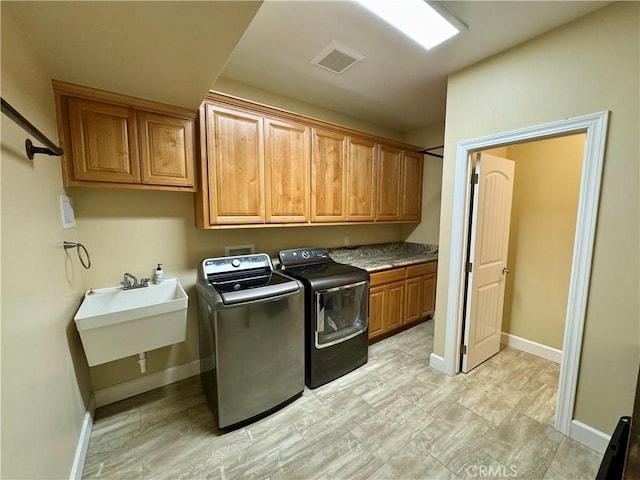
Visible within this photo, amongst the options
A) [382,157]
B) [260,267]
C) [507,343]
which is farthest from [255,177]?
[507,343]

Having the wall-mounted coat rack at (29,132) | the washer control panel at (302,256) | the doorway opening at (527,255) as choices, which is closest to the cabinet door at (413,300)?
the doorway opening at (527,255)

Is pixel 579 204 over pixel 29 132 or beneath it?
beneath

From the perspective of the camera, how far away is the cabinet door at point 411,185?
11.4 ft

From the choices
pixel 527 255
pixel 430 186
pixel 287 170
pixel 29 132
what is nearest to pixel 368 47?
pixel 287 170

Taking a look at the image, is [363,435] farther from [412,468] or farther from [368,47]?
[368,47]

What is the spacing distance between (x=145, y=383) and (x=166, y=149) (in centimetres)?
191

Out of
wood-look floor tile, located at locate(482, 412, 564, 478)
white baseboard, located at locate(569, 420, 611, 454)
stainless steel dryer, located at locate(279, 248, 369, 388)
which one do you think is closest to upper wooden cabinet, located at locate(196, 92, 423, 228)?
stainless steel dryer, located at locate(279, 248, 369, 388)

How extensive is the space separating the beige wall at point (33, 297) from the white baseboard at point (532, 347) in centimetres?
379

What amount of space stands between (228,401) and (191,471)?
374 mm

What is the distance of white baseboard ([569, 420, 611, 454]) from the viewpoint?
5.30 feet

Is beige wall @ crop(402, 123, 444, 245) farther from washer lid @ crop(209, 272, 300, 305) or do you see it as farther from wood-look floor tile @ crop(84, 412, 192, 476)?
wood-look floor tile @ crop(84, 412, 192, 476)

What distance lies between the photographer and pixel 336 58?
2.03 meters

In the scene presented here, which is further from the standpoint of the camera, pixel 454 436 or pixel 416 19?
pixel 454 436

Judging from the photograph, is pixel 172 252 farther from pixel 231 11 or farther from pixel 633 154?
pixel 633 154
